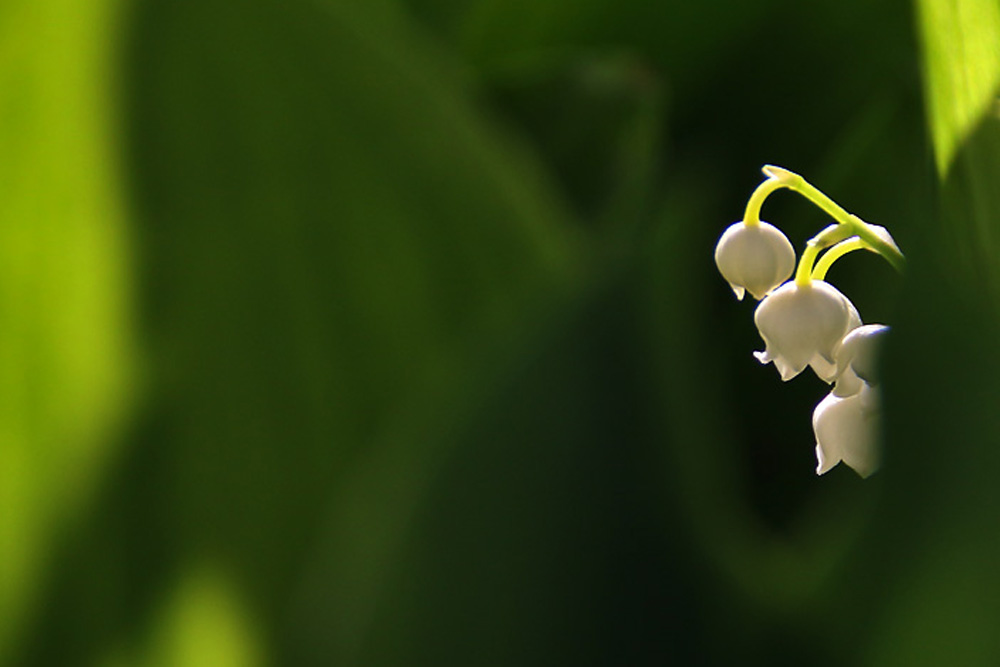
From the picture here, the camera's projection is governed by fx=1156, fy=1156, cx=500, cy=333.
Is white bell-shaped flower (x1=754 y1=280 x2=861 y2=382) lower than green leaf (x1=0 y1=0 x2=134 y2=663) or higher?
higher

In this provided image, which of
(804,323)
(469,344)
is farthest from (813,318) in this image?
(469,344)

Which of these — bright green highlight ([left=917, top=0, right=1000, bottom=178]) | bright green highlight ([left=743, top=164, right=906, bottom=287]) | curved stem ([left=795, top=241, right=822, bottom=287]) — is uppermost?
bright green highlight ([left=917, top=0, right=1000, bottom=178])

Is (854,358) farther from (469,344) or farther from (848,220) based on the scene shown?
(469,344)

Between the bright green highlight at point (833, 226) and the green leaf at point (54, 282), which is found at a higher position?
the bright green highlight at point (833, 226)

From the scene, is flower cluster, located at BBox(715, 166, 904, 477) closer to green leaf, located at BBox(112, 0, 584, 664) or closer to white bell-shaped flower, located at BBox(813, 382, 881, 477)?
white bell-shaped flower, located at BBox(813, 382, 881, 477)

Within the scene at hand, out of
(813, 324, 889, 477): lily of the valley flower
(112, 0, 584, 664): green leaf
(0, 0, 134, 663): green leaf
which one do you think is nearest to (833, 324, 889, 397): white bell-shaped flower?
(813, 324, 889, 477): lily of the valley flower

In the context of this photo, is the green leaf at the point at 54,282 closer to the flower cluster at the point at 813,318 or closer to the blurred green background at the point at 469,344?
the blurred green background at the point at 469,344

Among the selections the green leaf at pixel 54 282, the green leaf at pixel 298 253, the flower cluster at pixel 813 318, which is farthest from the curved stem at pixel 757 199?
the green leaf at pixel 54 282

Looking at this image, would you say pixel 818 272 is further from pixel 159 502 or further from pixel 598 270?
pixel 159 502
